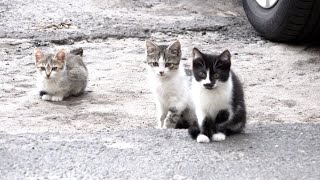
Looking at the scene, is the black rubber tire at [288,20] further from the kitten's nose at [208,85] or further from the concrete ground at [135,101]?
the kitten's nose at [208,85]

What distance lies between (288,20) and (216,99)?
3212 mm

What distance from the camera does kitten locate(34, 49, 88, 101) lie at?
676 cm

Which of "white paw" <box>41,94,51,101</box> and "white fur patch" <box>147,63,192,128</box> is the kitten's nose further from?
"white paw" <box>41,94,51,101</box>

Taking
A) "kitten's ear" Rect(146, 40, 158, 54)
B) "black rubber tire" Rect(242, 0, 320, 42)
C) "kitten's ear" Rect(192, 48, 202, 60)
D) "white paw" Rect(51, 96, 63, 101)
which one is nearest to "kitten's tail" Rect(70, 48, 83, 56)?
"white paw" Rect(51, 96, 63, 101)

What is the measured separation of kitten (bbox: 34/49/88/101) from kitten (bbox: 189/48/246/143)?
2.40m

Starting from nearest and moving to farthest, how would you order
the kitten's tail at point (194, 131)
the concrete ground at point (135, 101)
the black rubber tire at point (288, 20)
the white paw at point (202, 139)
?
the concrete ground at point (135, 101)
the white paw at point (202, 139)
the kitten's tail at point (194, 131)
the black rubber tire at point (288, 20)

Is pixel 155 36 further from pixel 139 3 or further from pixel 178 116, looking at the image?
pixel 178 116

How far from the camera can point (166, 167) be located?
406cm

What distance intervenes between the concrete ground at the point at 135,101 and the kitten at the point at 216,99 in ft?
0.42

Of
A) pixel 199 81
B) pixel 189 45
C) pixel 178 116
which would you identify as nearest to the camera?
pixel 199 81

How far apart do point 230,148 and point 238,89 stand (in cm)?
59

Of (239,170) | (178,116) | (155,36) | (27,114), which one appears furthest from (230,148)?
(155,36)

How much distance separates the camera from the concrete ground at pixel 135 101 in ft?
13.5

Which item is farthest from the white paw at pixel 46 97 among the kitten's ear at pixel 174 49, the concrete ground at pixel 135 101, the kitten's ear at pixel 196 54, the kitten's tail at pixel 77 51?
the kitten's ear at pixel 196 54
